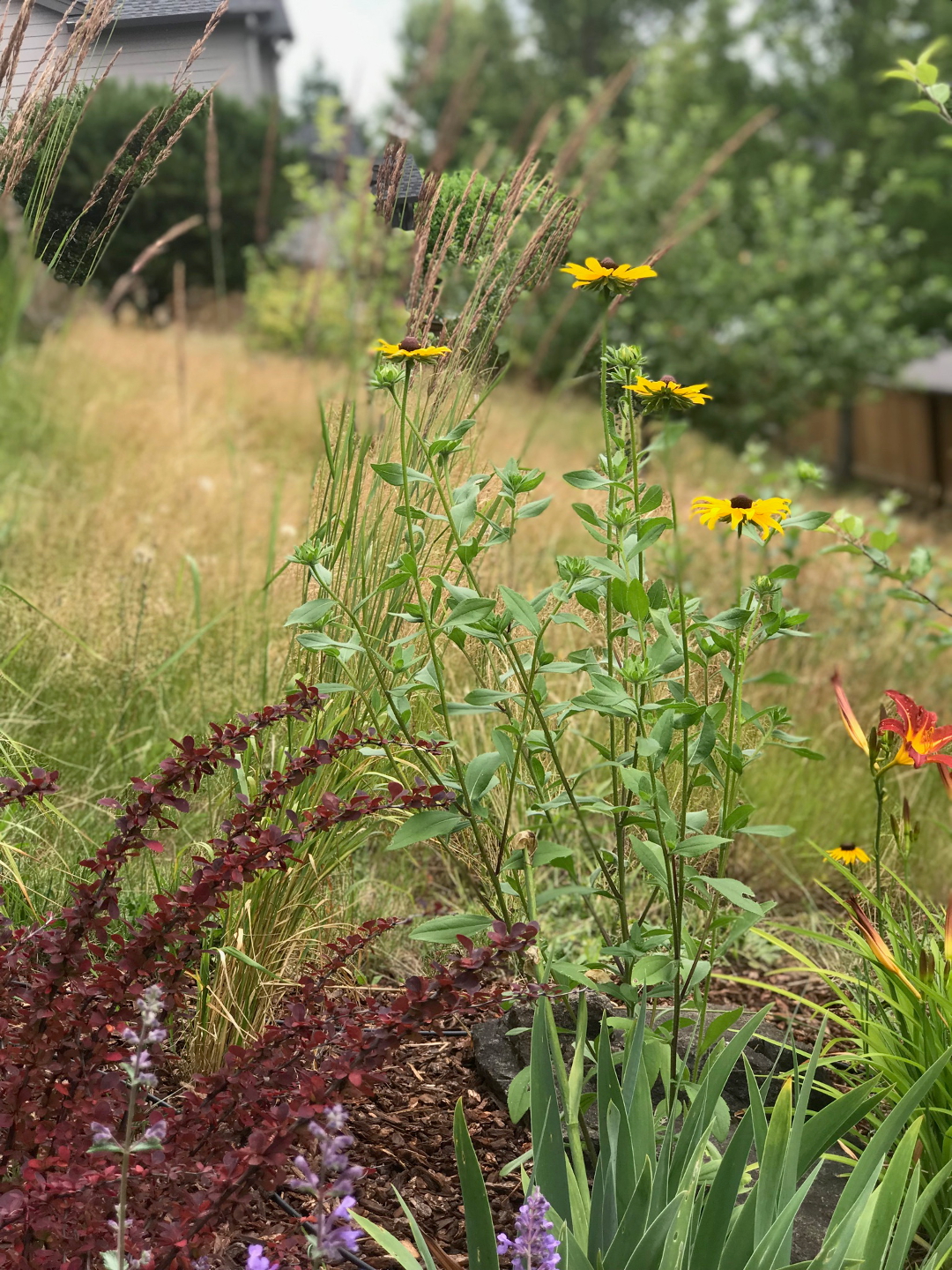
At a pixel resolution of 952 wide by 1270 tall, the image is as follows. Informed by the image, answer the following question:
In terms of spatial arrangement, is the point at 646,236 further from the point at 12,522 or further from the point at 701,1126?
the point at 701,1126

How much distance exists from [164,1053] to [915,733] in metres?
1.20

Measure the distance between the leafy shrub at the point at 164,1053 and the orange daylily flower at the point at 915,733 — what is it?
694 mm

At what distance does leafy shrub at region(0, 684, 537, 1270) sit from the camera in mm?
1137

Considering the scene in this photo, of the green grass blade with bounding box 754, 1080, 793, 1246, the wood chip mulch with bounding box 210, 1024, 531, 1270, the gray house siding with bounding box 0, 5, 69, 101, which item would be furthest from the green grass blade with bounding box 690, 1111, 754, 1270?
the gray house siding with bounding box 0, 5, 69, 101

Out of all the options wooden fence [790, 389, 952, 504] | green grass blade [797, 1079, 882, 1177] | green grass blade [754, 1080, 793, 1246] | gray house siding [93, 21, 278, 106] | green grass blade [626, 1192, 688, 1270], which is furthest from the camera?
wooden fence [790, 389, 952, 504]

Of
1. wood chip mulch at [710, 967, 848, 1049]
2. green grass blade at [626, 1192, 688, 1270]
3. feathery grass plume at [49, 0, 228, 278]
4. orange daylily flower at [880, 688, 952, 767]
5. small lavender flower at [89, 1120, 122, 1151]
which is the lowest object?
wood chip mulch at [710, 967, 848, 1049]

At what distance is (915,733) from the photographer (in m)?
1.69

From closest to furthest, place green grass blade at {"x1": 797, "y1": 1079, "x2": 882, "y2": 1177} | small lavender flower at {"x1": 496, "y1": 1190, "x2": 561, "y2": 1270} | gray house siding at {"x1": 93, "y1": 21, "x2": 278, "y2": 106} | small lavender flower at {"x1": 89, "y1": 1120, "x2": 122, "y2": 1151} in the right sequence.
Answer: small lavender flower at {"x1": 89, "y1": 1120, "x2": 122, "y2": 1151} < small lavender flower at {"x1": 496, "y1": 1190, "x2": 561, "y2": 1270} < green grass blade at {"x1": 797, "y1": 1079, "x2": 882, "y2": 1177} < gray house siding at {"x1": 93, "y1": 21, "x2": 278, "y2": 106}

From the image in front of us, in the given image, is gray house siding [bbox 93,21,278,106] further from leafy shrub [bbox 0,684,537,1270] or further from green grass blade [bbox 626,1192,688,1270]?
green grass blade [bbox 626,1192,688,1270]

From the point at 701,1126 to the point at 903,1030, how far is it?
23.7 inches

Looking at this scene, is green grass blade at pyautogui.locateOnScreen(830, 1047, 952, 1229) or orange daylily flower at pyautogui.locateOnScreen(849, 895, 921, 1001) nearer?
green grass blade at pyautogui.locateOnScreen(830, 1047, 952, 1229)

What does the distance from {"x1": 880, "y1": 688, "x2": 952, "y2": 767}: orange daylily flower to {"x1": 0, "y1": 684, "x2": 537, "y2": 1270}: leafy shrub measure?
2.28ft

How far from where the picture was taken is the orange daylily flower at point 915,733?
1.68m

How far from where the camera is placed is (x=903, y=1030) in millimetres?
1839
